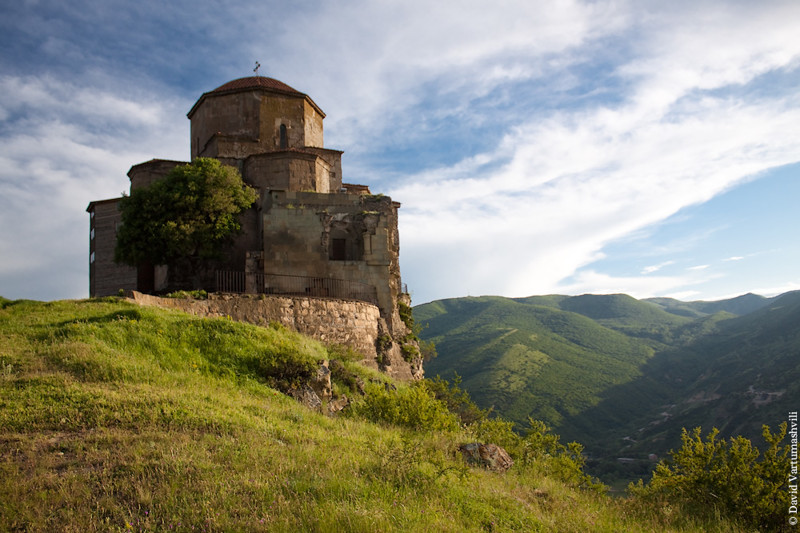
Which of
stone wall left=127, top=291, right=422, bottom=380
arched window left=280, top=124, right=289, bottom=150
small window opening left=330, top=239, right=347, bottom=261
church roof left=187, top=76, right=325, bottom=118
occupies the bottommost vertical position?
stone wall left=127, top=291, right=422, bottom=380

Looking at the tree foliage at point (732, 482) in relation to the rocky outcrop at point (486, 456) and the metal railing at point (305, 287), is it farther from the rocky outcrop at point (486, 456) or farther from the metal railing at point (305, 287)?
the metal railing at point (305, 287)

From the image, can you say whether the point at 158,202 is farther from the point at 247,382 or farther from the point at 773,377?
the point at 773,377

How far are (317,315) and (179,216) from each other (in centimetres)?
642

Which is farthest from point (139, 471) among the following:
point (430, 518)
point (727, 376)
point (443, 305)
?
point (443, 305)

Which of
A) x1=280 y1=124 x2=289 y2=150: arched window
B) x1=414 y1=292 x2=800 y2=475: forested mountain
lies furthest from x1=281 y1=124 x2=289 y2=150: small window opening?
x1=414 y1=292 x2=800 y2=475: forested mountain

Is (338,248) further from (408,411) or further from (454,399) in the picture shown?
(408,411)

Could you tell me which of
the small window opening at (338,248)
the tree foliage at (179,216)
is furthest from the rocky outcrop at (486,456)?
the small window opening at (338,248)

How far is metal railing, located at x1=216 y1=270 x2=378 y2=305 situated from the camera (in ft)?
64.3

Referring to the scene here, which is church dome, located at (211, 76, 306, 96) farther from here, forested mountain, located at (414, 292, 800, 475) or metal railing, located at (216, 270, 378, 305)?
forested mountain, located at (414, 292, 800, 475)

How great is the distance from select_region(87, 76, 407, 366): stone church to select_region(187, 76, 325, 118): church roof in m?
0.05

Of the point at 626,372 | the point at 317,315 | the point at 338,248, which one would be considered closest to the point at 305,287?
the point at 317,315

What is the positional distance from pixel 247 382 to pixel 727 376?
201ft

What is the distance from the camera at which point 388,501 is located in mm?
6258

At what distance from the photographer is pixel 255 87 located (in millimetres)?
24938
